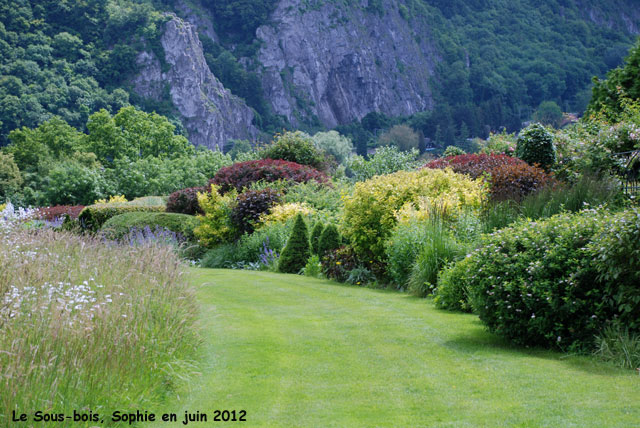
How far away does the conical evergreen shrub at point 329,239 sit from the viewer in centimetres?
1327

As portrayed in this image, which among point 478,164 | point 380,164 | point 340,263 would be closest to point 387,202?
point 340,263

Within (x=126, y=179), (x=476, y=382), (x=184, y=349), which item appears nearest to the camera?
(x=476, y=382)

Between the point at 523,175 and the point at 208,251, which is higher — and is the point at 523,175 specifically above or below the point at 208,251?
above

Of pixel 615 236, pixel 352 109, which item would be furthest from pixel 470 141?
pixel 615 236

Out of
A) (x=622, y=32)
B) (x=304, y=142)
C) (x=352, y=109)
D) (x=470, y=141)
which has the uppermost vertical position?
(x=622, y=32)

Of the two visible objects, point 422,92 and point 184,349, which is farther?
point 422,92

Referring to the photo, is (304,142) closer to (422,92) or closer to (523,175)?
(523,175)

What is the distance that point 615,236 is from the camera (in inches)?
225

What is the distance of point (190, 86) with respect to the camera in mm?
101500

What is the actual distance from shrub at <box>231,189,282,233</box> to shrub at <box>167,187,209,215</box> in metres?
4.40

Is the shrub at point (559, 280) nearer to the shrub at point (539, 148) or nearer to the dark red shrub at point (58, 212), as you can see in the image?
the shrub at point (539, 148)

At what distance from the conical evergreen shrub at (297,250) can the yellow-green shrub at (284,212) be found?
1.84 meters

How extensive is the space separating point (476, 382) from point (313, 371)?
1.50m

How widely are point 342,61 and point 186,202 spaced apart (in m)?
Answer: 115
